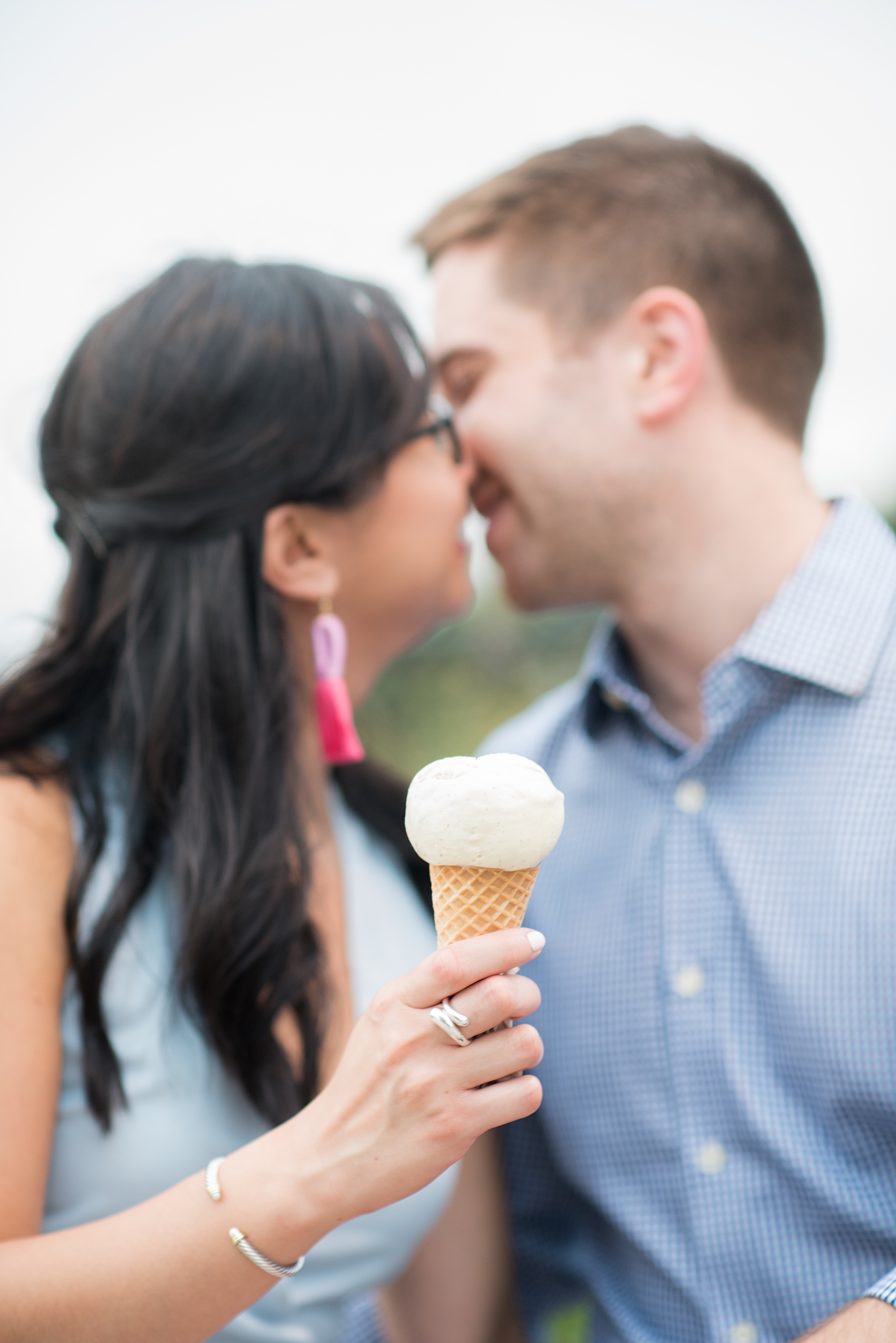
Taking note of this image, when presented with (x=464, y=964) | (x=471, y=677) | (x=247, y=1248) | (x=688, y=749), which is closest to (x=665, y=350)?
(x=688, y=749)

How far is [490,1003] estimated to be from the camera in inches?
57.2

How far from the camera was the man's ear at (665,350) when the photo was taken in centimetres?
303

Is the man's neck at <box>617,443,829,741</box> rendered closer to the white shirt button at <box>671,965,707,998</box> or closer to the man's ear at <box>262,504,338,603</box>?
the white shirt button at <box>671,965,707,998</box>

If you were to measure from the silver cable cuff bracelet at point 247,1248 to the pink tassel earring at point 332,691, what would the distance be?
1.08 meters

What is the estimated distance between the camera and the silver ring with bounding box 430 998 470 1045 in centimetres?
145

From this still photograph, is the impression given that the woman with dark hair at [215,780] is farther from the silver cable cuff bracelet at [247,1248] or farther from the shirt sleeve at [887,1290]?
the shirt sleeve at [887,1290]

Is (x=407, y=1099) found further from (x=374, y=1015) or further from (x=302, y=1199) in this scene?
(x=302, y=1199)

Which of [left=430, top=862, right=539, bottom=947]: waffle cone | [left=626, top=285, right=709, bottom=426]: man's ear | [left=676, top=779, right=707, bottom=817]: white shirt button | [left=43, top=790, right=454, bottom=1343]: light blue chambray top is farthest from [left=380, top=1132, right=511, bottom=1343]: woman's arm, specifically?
[left=626, top=285, right=709, bottom=426]: man's ear

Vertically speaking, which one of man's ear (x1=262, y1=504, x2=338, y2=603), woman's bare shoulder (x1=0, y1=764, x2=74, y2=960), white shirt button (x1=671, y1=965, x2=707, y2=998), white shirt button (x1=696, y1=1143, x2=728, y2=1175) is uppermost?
man's ear (x1=262, y1=504, x2=338, y2=603)

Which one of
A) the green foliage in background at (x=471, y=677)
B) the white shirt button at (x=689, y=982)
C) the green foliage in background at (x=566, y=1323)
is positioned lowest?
the green foliage in background at (x=471, y=677)

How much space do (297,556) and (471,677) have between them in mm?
10843

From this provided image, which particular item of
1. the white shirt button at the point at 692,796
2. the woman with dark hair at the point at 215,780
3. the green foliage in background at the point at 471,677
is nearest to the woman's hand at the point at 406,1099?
the woman with dark hair at the point at 215,780

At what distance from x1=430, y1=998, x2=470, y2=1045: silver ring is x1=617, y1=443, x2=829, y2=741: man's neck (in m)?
1.76

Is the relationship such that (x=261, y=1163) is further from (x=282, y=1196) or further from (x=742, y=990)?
(x=742, y=990)
